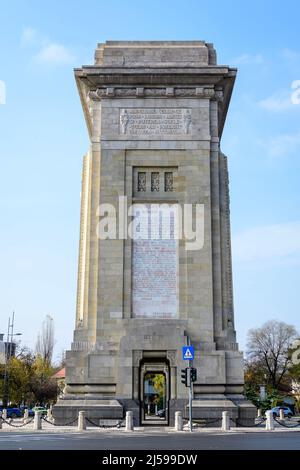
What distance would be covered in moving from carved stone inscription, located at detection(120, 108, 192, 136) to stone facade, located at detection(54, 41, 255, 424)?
0.06 meters

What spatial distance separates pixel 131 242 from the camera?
3909cm

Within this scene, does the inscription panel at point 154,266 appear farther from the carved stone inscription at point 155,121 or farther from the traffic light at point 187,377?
the traffic light at point 187,377

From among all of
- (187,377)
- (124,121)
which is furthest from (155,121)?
(187,377)

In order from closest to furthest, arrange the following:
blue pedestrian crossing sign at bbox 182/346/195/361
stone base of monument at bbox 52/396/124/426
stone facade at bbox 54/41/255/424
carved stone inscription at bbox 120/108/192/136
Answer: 1. blue pedestrian crossing sign at bbox 182/346/195/361
2. stone base of monument at bbox 52/396/124/426
3. stone facade at bbox 54/41/255/424
4. carved stone inscription at bbox 120/108/192/136

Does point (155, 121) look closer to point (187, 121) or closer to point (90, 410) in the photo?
point (187, 121)

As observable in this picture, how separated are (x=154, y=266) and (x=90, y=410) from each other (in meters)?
8.84

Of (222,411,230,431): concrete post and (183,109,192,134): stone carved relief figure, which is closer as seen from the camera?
(222,411,230,431): concrete post

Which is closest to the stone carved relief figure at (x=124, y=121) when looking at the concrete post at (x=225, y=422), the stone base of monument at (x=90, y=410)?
the stone base of monument at (x=90, y=410)

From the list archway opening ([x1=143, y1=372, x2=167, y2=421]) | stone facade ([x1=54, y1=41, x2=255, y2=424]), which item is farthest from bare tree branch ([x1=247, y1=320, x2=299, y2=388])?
stone facade ([x1=54, y1=41, x2=255, y2=424])

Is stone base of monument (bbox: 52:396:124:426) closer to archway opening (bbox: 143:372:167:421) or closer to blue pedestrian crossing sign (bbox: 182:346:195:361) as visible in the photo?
blue pedestrian crossing sign (bbox: 182:346:195:361)

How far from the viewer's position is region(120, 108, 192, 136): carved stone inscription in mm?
40594
